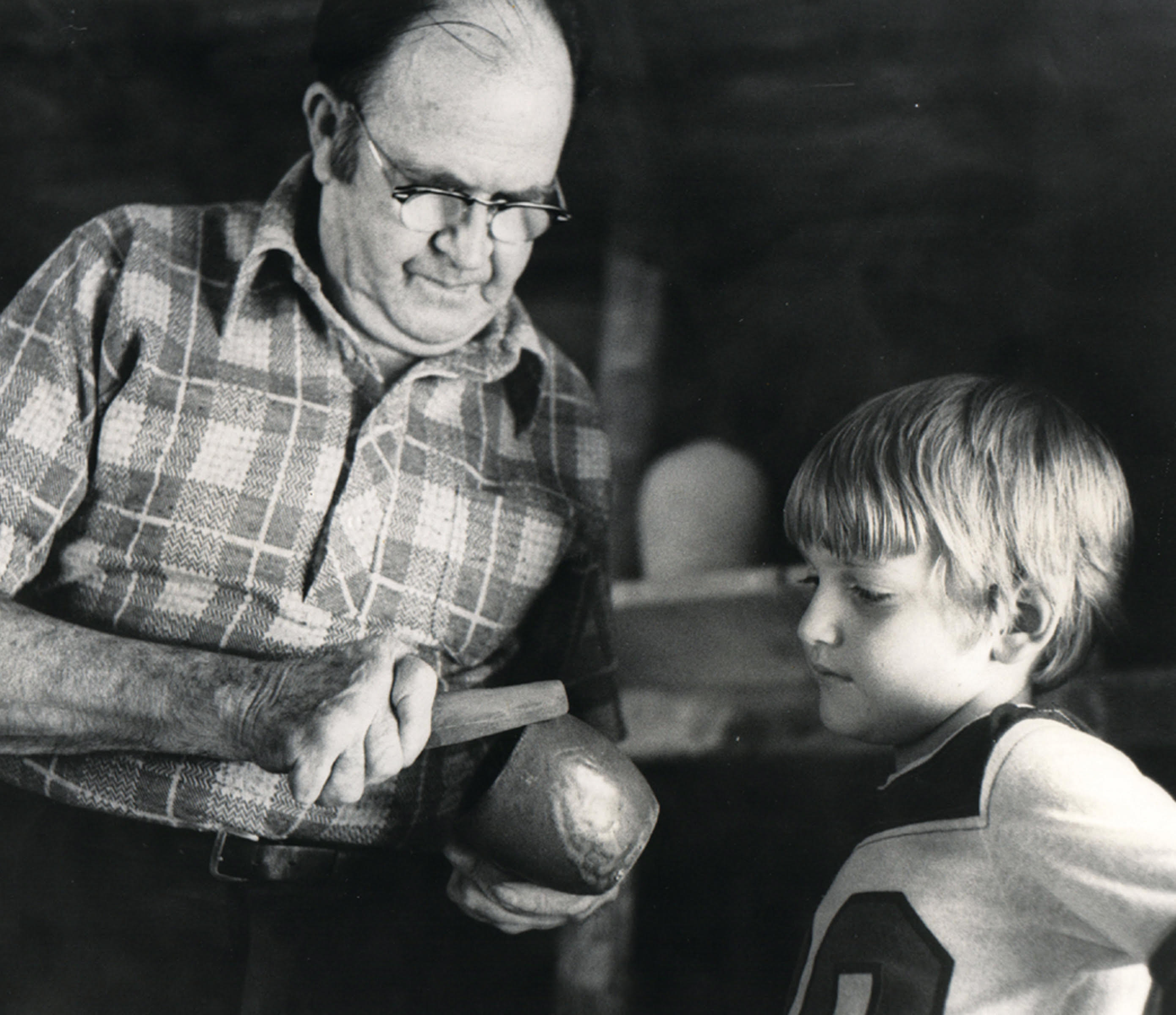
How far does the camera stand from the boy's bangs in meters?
0.84

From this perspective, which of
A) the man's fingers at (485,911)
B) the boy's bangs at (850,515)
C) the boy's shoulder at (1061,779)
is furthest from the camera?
the man's fingers at (485,911)

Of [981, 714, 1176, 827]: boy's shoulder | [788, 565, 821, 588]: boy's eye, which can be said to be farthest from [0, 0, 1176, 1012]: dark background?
[981, 714, 1176, 827]: boy's shoulder

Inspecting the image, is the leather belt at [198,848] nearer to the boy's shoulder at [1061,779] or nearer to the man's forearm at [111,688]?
the man's forearm at [111,688]

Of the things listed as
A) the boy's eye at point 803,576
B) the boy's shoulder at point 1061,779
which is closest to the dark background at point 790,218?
the boy's eye at point 803,576

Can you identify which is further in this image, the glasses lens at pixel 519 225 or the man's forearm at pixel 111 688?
the glasses lens at pixel 519 225

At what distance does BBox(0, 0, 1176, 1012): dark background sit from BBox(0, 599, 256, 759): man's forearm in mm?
313

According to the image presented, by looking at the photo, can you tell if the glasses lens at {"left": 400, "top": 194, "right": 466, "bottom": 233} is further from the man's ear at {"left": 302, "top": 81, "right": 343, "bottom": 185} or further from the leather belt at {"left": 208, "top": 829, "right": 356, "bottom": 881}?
the leather belt at {"left": 208, "top": 829, "right": 356, "bottom": 881}

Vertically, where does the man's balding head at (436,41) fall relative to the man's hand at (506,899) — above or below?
above

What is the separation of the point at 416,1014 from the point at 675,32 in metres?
0.87

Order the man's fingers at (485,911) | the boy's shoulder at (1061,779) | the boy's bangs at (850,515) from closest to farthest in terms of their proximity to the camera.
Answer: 1. the boy's shoulder at (1061,779)
2. the boy's bangs at (850,515)
3. the man's fingers at (485,911)

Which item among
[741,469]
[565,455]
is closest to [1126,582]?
[741,469]

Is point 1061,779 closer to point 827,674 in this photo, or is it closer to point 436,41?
point 827,674

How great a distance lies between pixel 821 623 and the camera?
0.88 metres

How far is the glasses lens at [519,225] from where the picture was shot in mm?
961
